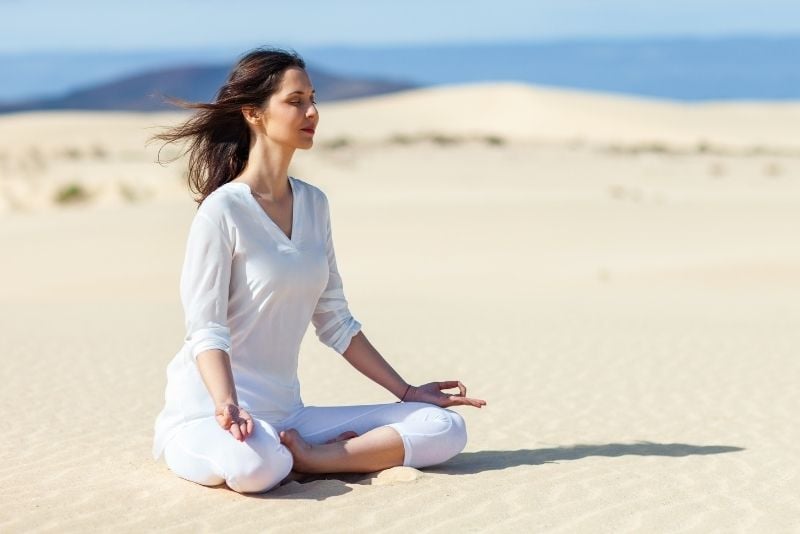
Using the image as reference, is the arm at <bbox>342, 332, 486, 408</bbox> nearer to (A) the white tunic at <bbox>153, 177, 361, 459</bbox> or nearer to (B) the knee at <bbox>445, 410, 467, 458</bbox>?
(B) the knee at <bbox>445, 410, 467, 458</bbox>

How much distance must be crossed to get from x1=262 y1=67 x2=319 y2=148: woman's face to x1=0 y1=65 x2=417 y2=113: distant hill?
8341cm

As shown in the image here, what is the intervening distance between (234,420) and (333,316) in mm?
867

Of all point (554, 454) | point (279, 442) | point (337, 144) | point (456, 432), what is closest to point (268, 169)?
point (279, 442)

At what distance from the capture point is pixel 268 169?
5312 mm

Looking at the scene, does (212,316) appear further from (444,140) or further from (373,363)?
(444,140)

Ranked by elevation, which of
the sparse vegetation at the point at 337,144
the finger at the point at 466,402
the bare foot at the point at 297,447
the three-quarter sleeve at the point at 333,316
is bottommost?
the bare foot at the point at 297,447

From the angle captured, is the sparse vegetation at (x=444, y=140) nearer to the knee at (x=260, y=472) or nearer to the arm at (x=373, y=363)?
the arm at (x=373, y=363)

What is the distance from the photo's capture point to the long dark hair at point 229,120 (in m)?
5.26

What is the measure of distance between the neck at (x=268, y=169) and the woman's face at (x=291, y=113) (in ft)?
0.17

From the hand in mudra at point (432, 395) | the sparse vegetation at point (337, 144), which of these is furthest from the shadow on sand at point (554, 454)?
the sparse vegetation at point (337, 144)

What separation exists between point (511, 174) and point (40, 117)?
1176 inches

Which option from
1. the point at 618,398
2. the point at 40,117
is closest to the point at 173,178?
the point at 618,398

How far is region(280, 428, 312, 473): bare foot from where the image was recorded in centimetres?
523

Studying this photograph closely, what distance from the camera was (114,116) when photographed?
55.9 metres
